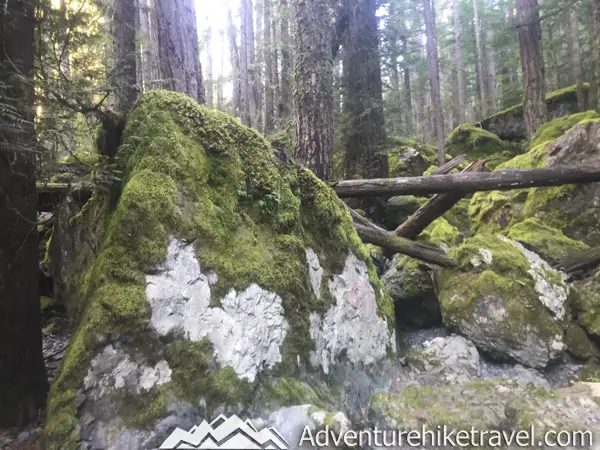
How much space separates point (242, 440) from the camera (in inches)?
88.5

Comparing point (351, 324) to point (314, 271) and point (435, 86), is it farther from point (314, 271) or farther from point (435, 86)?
point (435, 86)

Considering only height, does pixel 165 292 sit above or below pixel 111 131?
below

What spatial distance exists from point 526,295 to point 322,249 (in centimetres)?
282

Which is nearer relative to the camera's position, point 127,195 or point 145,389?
point 145,389

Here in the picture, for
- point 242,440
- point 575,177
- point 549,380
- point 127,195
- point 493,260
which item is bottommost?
point 549,380

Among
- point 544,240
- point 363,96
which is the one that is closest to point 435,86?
point 363,96

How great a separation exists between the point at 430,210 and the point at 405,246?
728mm

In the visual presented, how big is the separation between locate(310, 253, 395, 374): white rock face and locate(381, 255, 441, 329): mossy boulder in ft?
4.89

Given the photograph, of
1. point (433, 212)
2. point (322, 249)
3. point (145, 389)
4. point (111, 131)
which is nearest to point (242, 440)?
point (145, 389)

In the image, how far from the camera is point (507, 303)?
4.90 metres

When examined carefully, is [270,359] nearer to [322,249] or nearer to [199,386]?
[199,386]

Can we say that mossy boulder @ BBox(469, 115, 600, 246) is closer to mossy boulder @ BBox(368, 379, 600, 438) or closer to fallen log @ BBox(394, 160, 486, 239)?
fallen log @ BBox(394, 160, 486, 239)

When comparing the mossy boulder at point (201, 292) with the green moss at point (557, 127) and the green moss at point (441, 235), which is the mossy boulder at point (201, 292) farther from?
the green moss at point (557, 127)

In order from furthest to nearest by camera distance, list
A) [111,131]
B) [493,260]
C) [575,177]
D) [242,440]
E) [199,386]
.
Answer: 1. [575,177]
2. [493,260]
3. [111,131]
4. [199,386]
5. [242,440]
